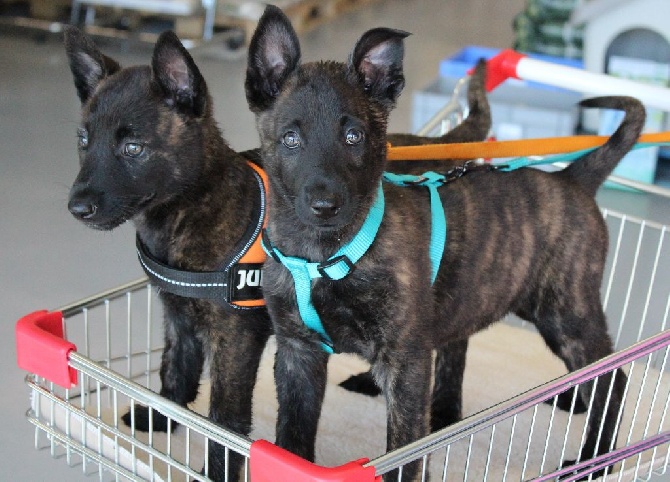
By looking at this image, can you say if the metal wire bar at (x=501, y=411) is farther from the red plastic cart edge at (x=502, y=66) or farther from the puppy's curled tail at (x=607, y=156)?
the red plastic cart edge at (x=502, y=66)

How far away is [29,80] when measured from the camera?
607cm

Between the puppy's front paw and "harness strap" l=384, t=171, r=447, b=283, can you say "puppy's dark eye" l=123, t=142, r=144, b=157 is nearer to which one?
"harness strap" l=384, t=171, r=447, b=283

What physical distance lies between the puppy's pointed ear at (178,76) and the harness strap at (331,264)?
0.42m

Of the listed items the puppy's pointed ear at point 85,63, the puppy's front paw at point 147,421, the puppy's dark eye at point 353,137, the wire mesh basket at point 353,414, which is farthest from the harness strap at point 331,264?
the puppy's front paw at point 147,421

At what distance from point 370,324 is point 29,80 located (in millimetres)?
4952

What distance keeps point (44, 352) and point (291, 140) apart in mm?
585


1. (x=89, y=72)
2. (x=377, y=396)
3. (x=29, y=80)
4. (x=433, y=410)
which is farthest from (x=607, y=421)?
(x=29, y=80)

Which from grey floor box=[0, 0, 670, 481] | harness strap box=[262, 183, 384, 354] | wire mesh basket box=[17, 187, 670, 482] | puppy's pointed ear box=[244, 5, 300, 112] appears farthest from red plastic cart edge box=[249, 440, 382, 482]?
grey floor box=[0, 0, 670, 481]

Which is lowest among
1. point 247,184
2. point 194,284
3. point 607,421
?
point 607,421

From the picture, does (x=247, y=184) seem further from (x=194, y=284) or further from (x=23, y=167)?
(x=23, y=167)

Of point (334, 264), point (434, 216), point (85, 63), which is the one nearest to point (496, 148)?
point (434, 216)

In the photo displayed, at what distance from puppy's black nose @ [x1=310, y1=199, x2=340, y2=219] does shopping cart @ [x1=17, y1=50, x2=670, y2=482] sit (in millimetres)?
395

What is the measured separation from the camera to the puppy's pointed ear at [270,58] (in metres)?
1.71

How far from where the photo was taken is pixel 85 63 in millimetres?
1998
